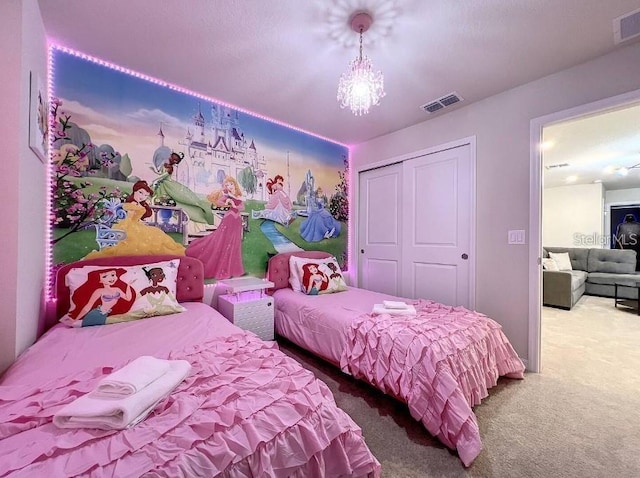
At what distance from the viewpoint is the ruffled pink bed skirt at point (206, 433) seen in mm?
724

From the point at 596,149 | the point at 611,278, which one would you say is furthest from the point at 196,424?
the point at 611,278

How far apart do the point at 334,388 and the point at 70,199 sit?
8.09 feet

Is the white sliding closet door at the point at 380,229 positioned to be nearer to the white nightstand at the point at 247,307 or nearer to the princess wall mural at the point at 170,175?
the princess wall mural at the point at 170,175

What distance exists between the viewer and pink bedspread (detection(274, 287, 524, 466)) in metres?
1.47

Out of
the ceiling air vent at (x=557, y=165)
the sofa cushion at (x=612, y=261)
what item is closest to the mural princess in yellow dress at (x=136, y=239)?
the ceiling air vent at (x=557, y=165)

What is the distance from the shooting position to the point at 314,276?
2.89m

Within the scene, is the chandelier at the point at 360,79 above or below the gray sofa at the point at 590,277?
above

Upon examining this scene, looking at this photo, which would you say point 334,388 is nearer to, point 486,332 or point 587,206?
point 486,332

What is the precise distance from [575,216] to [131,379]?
29.1ft

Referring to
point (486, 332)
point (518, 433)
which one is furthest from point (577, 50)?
point (518, 433)

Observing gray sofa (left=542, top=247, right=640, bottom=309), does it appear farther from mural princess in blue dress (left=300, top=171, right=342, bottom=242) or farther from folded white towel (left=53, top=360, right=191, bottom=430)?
folded white towel (left=53, top=360, right=191, bottom=430)

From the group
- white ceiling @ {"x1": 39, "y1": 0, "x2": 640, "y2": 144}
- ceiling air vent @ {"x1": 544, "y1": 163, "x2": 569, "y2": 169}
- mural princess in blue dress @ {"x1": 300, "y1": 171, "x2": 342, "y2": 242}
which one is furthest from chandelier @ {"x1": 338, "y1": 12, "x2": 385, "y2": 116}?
A: ceiling air vent @ {"x1": 544, "y1": 163, "x2": 569, "y2": 169}

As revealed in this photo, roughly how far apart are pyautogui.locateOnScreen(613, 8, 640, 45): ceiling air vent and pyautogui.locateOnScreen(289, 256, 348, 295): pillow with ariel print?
282 centimetres

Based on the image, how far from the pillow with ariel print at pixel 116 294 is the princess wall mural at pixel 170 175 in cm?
32
